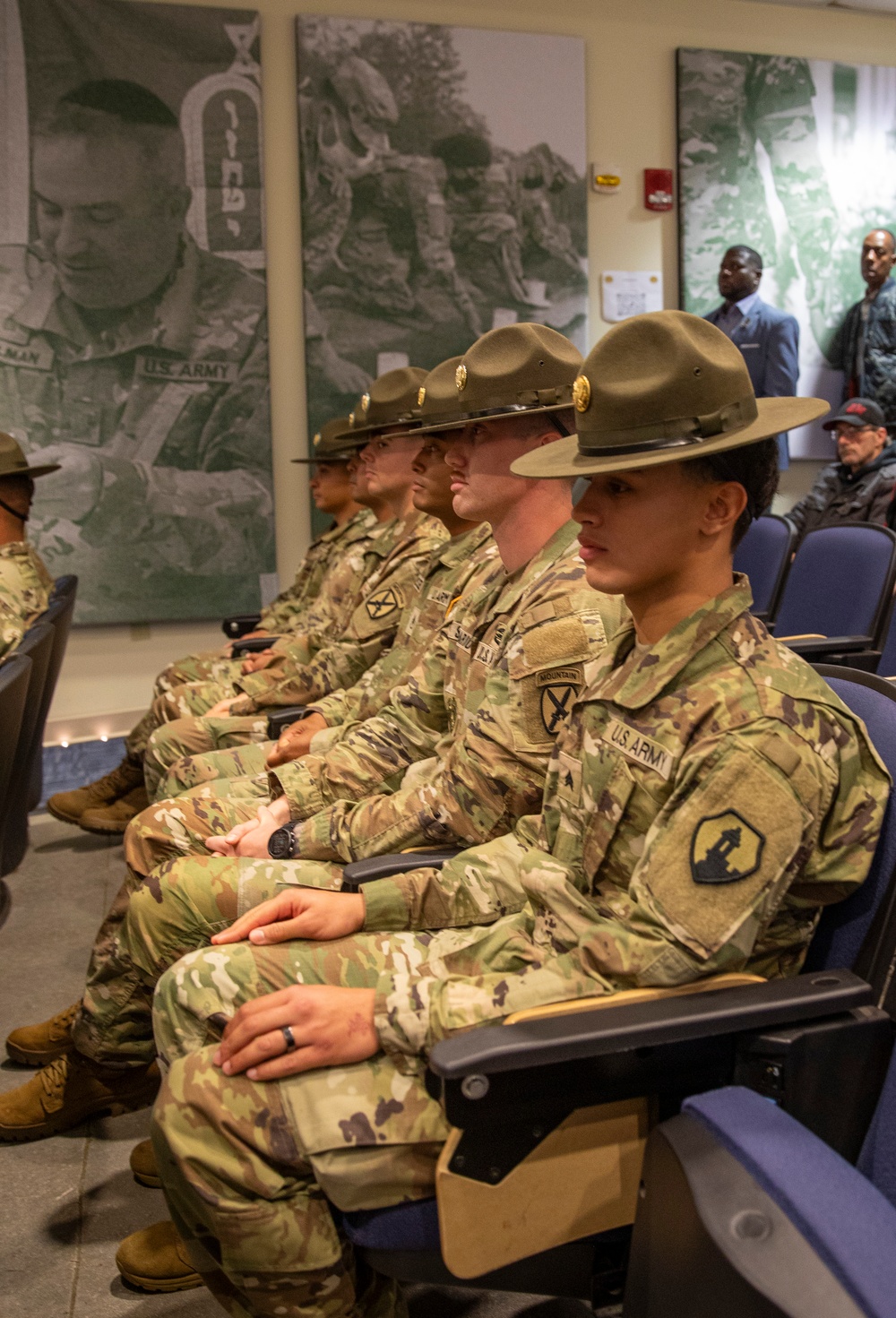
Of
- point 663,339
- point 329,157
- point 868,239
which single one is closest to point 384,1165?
point 663,339

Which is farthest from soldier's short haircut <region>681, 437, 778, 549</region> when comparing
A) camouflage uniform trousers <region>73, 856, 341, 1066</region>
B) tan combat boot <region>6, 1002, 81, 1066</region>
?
tan combat boot <region>6, 1002, 81, 1066</region>

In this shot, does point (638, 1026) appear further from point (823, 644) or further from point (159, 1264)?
point (823, 644)

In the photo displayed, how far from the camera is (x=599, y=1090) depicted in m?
A: 1.07

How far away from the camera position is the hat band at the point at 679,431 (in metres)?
1.26

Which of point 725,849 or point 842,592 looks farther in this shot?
point 842,592

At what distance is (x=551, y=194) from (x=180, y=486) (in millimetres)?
2306

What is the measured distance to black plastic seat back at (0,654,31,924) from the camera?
7.27ft

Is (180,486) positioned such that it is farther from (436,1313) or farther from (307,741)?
(436,1313)

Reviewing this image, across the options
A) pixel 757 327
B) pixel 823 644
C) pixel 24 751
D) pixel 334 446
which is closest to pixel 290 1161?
pixel 24 751

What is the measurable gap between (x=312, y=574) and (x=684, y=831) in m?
3.20

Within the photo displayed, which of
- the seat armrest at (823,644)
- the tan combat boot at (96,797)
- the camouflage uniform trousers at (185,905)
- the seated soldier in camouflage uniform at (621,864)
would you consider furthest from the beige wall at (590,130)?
the seated soldier in camouflage uniform at (621,864)

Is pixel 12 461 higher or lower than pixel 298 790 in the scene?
higher

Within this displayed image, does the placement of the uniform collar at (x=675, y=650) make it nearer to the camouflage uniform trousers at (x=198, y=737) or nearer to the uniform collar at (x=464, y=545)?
the uniform collar at (x=464, y=545)

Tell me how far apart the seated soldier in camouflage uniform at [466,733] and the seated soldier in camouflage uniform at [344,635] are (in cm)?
79
